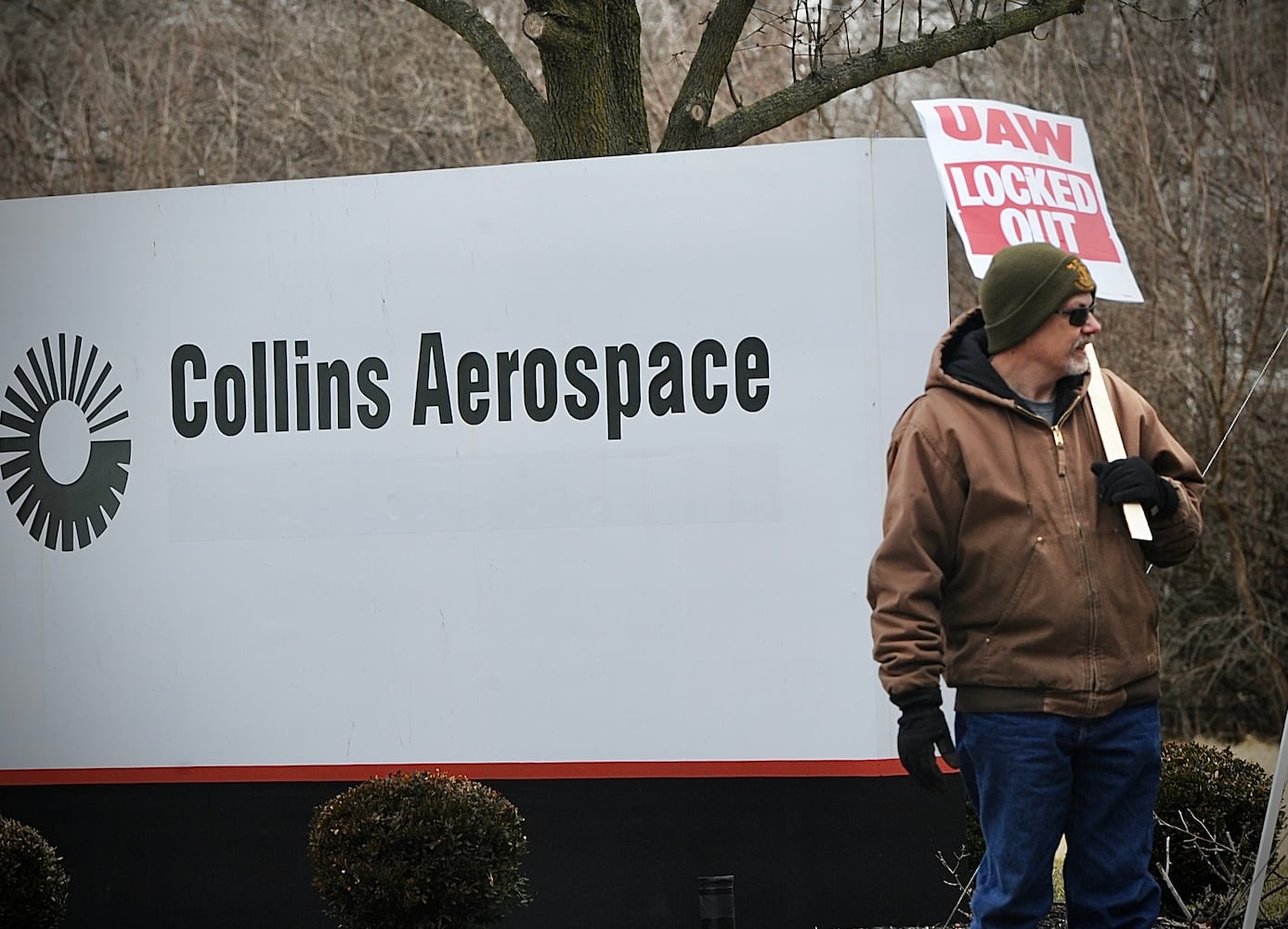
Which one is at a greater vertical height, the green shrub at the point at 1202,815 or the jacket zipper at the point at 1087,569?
the jacket zipper at the point at 1087,569

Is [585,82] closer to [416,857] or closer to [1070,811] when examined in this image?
[416,857]

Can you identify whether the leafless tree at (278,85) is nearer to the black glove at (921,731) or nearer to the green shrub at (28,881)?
the green shrub at (28,881)

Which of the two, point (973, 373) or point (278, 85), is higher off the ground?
point (278, 85)

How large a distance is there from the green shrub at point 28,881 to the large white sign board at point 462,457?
59cm

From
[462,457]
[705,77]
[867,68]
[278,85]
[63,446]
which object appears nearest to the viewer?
[462,457]

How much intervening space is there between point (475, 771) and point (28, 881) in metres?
1.50

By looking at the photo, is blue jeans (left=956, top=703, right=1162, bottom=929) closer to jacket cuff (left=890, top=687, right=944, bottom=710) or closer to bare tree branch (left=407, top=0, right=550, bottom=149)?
jacket cuff (left=890, top=687, right=944, bottom=710)

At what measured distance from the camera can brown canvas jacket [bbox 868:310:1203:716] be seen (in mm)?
3547

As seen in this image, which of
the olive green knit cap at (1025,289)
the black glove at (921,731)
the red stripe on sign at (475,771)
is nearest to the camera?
the black glove at (921,731)

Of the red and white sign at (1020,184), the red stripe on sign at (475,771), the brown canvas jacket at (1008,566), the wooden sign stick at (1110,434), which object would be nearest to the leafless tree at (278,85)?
the red and white sign at (1020,184)

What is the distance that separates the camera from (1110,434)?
3707mm

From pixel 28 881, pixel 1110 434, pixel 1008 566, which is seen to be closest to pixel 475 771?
pixel 28 881

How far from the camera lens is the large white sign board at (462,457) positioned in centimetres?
557

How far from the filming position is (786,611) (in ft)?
18.3
